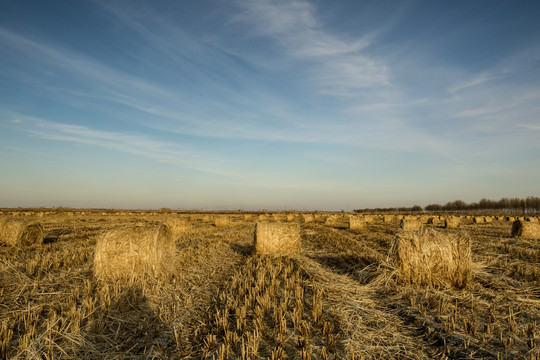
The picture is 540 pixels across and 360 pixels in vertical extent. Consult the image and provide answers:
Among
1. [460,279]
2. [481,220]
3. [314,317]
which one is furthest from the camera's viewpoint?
[481,220]

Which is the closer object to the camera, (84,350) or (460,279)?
(84,350)

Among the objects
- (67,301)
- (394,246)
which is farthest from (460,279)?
(67,301)

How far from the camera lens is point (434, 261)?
7.24 m

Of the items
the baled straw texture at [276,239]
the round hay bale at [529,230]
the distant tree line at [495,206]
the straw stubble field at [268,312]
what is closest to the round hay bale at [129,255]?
the straw stubble field at [268,312]

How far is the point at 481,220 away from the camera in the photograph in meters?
33.4

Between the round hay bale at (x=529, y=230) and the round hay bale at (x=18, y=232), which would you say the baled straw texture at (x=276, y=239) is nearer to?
the round hay bale at (x=18, y=232)

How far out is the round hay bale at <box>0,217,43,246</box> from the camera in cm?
1214

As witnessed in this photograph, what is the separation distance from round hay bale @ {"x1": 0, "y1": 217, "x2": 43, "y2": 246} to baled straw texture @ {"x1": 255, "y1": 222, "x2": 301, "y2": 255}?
30.1ft

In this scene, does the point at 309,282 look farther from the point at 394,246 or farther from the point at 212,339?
the point at 212,339

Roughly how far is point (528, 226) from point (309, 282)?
16.2 meters

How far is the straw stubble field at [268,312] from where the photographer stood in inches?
161

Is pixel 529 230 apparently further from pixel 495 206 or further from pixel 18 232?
pixel 495 206

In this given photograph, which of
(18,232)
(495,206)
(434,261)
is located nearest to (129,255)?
(434,261)

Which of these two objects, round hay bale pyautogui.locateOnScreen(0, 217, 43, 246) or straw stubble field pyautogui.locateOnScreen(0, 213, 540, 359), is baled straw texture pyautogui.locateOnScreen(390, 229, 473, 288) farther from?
round hay bale pyautogui.locateOnScreen(0, 217, 43, 246)
